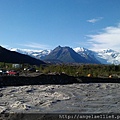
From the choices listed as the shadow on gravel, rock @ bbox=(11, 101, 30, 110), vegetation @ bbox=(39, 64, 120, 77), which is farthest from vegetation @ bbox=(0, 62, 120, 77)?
rock @ bbox=(11, 101, 30, 110)

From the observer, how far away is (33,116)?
24.6 feet


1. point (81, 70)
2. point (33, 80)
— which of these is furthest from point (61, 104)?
point (81, 70)

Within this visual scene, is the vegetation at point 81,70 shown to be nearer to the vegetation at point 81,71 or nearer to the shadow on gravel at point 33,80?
the vegetation at point 81,71

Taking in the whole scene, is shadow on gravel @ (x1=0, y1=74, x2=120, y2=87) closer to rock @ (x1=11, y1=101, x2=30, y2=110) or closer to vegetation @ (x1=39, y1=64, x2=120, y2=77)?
rock @ (x1=11, y1=101, x2=30, y2=110)

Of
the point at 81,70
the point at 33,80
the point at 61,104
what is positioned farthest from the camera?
the point at 81,70

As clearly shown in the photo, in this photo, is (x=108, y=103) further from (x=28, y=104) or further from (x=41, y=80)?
(x=41, y=80)

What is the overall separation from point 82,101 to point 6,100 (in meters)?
2.52

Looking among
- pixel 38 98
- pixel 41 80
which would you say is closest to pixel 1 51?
pixel 41 80

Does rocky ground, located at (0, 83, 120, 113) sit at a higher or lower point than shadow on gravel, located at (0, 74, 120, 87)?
lower

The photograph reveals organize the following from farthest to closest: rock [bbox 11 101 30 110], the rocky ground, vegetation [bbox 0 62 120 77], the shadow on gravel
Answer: vegetation [bbox 0 62 120 77], the shadow on gravel, rock [bbox 11 101 30 110], the rocky ground

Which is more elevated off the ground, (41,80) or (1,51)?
(1,51)

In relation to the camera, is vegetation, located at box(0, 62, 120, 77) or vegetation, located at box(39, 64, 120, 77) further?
vegetation, located at box(0, 62, 120, 77)

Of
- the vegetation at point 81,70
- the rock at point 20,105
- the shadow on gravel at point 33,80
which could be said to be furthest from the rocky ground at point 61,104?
the vegetation at point 81,70

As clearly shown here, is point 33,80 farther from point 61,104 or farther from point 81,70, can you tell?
point 81,70
